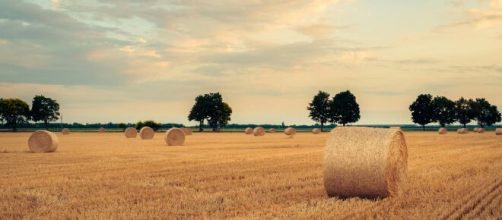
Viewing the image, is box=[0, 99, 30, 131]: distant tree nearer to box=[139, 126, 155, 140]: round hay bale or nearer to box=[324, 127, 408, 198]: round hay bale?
box=[139, 126, 155, 140]: round hay bale

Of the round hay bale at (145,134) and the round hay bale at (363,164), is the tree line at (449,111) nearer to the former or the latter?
the round hay bale at (145,134)

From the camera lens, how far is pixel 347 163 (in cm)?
1106

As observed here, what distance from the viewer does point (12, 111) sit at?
336ft

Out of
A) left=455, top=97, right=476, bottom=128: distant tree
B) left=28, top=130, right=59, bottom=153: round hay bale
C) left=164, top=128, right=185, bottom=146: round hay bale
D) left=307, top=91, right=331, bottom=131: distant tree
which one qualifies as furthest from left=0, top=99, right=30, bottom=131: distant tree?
left=455, top=97, right=476, bottom=128: distant tree

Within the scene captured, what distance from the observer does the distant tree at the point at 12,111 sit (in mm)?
102000

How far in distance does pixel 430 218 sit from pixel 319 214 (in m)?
1.73

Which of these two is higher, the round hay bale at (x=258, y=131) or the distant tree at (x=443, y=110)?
the distant tree at (x=443, y=110)

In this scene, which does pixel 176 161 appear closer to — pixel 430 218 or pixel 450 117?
pixel 430 218

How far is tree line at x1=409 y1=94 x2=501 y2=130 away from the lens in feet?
373

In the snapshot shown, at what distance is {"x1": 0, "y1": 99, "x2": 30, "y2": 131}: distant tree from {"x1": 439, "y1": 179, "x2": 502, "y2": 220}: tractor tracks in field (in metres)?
101

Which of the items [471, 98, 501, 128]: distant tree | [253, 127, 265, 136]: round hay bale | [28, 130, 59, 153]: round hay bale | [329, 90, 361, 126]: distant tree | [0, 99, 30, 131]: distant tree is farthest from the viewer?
[471, 98, 501, 128]: distant tree

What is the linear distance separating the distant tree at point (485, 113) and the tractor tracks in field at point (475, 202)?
12477cm

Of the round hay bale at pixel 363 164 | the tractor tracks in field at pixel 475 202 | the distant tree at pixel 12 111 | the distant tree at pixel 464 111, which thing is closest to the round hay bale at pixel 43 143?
the round hay bale at pixel 363 164

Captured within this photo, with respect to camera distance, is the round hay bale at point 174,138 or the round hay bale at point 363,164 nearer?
the round hay bale at point 363,164
